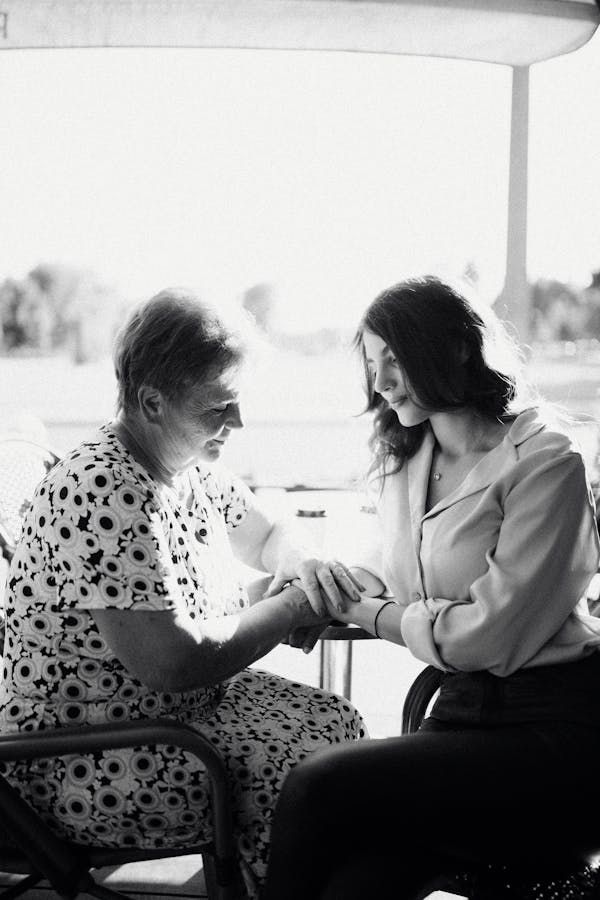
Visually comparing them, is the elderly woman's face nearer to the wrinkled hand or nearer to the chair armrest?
the wrinkled hand

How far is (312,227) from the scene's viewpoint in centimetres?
860

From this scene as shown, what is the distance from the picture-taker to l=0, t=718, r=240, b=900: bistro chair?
1.34m

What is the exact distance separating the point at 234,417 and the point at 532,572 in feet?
1.93

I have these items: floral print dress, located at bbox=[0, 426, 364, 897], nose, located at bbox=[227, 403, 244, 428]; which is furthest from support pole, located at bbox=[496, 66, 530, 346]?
floral print dress, located at bbox=[0, 426, 364, 897]

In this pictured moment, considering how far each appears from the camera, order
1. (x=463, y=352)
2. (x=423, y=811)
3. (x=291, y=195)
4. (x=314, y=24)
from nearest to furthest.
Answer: (x=423, y=811)
(x=463, y=352)
(x=314, y=24)
(x=291, y=195)

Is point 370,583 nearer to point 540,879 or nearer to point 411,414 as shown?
point 411,414

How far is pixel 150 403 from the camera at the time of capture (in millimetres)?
1567

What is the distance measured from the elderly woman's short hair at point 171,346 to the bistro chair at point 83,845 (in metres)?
0.54

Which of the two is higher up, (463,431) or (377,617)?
(463,431)

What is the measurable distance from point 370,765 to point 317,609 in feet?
1.46

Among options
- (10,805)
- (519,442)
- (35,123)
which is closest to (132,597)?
(10,805)

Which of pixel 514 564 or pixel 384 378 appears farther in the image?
pixel 384 378

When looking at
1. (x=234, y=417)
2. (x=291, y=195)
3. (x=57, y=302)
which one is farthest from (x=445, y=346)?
(x=57, y=302)

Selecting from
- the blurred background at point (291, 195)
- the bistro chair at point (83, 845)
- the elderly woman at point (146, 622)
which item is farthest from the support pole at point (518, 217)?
the bistro chair at point (83, 845)
